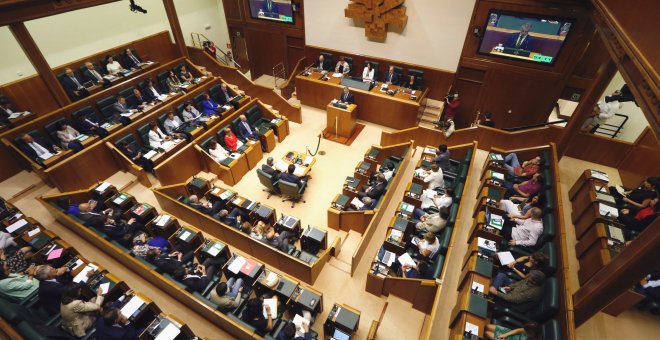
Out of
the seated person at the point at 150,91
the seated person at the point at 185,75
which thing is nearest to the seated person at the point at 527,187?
the seated person at the point at 185,75

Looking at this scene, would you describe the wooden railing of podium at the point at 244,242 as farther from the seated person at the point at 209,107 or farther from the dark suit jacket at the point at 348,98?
the dark suit jacket at the point at 348,98

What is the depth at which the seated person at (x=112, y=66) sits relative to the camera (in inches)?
→ 361

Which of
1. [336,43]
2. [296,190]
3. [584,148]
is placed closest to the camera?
[296,190]

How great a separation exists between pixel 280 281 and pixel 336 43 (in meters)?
8.00

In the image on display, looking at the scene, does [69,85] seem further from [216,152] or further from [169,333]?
[169,333]

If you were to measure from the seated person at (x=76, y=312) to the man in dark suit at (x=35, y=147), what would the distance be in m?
4.21

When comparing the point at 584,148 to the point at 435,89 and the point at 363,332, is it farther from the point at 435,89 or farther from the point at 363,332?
the point at 363,332

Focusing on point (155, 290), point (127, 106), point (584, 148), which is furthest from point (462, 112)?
point (127, 106)

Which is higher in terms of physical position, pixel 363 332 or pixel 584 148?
pixel 584 148

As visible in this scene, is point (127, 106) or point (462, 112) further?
point (462, 112)

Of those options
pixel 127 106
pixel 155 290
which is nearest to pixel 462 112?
pixel 155 290

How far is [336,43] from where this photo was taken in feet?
33.2

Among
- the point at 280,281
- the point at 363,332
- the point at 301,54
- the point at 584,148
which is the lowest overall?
the point at 363,332

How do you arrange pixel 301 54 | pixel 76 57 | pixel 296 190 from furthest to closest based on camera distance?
pixel 301 54 → pixel 76 57 → pixel 296 190
